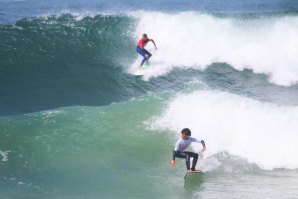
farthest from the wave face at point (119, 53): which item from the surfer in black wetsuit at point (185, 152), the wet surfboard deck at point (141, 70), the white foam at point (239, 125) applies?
the surfer in black wetsuit at point (185, 152)

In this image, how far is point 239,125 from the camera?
13.8 meters

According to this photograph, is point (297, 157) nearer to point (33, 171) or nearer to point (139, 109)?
point (139, 109)

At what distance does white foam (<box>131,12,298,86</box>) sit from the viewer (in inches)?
875

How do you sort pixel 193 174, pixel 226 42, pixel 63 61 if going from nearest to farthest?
pixel 193 174 → pixel 63 61 → pixel 226 42

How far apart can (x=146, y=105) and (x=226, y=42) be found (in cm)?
1005

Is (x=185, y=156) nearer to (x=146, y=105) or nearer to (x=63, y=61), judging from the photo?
(x=146, y=105)

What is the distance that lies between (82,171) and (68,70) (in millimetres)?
9064

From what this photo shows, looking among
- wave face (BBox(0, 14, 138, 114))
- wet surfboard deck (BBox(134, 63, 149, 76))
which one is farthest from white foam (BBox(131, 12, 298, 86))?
wave face (BBox(0, 14, 138, 114))

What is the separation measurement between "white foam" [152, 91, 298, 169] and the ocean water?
0.03 metres

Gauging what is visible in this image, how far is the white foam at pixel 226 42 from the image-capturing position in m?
22.2

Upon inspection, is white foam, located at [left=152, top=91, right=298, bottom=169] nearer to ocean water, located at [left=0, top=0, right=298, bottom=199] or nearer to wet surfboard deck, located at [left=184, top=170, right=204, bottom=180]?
ocean water, located at [left=0, top=0, right=298, bottom=199]

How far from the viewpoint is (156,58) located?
22312 millimetres

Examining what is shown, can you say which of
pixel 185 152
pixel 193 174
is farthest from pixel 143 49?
pixel 193 174

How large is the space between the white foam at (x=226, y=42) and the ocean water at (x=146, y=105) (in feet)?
0.18
